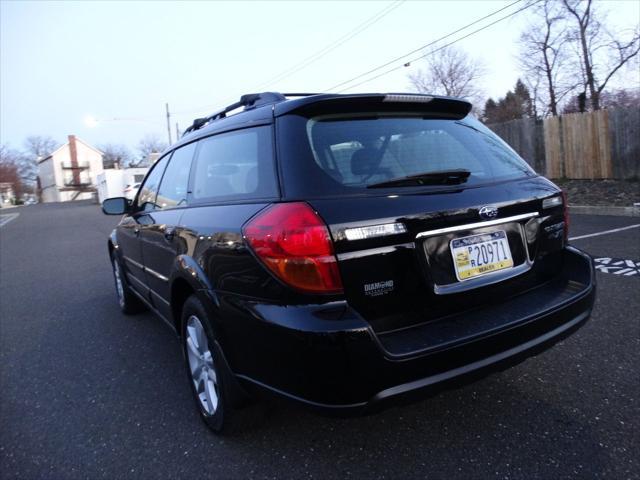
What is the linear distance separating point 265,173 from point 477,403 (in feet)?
5.58

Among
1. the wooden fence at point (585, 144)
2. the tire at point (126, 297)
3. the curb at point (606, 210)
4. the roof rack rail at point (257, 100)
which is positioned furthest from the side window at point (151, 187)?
the wooden fence at point (585, 144)

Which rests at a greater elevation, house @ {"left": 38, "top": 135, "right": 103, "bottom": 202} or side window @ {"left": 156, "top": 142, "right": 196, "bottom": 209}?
house @ {"left": 38, "top": 135, "right": 103, "bottom": 202}

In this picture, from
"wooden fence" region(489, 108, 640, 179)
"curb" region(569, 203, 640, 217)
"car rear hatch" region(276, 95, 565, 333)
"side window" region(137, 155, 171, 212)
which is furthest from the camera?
"wooden fence" region(489, 108, 640, 179)

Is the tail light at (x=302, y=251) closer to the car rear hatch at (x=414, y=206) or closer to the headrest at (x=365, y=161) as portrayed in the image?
the car rear hatch at (x=414, y=206)

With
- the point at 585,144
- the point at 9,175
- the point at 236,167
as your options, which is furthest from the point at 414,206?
the point at 9,175

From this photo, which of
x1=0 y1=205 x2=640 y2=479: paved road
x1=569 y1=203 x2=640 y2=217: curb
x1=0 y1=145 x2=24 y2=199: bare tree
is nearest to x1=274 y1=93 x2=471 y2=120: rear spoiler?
x1=0 y1=205 x2=640 y2=479: paved road

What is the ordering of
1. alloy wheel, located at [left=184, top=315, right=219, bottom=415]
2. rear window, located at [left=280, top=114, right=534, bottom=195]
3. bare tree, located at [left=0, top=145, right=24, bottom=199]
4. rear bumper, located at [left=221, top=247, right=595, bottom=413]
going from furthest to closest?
bare tree, located at [left=0, top=145, right=24, bottom=199] < alloy wheel, located at [left=184, top=315, right=219, bottom=415] < rear window, located at [left=280, top=114, right=534, bottom=195] < rear bumper, located at [left=221, top=247, right=595, bottom=413]

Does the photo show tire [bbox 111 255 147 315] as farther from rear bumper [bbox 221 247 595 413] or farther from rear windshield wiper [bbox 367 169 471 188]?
rear windshield wiper [bbox 367 169 471 188]

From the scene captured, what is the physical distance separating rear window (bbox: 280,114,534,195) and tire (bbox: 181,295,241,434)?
0.90 metres

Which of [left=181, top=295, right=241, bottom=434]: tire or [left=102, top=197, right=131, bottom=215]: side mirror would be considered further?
[left=102, top=197, right=131, bottom=215]: side mirror

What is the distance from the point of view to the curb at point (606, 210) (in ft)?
27.9

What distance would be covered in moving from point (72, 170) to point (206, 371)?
8501 cm

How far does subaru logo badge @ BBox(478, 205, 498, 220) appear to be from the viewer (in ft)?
6.80

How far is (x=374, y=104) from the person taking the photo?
224 centimetres
